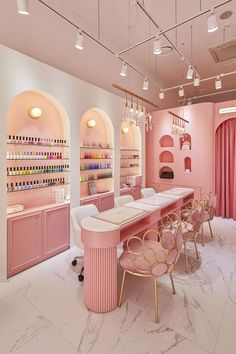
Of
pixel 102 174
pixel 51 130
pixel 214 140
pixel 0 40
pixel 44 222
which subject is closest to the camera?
pixel 0 40

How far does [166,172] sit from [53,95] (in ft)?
12.4

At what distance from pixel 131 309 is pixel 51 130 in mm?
2835

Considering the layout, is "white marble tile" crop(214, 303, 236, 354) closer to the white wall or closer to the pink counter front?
the pink counter front

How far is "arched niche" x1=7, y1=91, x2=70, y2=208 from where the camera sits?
290 centimetres

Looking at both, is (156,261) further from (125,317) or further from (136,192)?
(136,192)

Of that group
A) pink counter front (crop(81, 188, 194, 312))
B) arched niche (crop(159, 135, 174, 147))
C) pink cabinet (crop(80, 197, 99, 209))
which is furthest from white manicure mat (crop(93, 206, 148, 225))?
arched niche (crop(159, 135, 174, 147))

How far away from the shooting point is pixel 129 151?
5.32 meters

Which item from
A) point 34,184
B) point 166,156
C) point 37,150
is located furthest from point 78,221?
point 166,156

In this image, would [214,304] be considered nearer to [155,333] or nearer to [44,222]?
[155,333]

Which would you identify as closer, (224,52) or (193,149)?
(224,52)

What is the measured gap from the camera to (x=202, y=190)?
5.08 metres

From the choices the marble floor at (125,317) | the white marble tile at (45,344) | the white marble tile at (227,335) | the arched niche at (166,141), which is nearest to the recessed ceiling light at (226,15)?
the arched niche at (166,141)

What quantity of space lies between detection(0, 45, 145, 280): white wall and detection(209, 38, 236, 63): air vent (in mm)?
2551

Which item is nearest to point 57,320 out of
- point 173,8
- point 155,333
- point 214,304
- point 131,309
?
point 131,309
